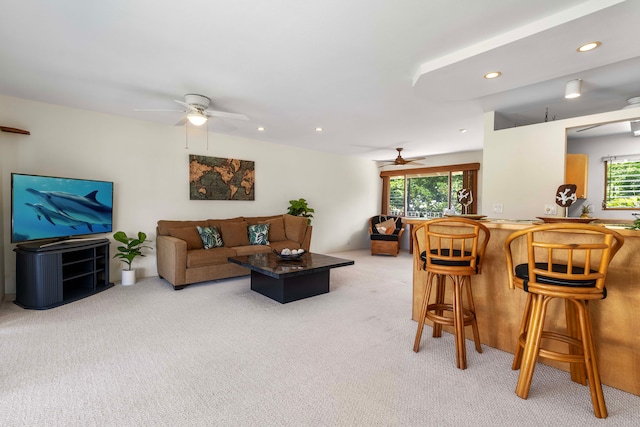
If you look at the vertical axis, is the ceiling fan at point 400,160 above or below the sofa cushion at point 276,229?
above

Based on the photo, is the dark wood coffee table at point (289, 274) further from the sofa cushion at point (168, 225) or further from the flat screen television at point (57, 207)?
the flat screen television at point (57, 207)

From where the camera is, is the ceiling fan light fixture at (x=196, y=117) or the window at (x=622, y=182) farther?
the window at (x=622, y=182)

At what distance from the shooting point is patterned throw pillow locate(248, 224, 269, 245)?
4.99 metres

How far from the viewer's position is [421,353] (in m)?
2.29

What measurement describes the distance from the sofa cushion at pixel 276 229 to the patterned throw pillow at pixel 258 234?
215 millimetres

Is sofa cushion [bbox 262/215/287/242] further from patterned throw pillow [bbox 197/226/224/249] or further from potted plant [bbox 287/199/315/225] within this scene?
patterned throw pillow [bbox 197/226/224/249]

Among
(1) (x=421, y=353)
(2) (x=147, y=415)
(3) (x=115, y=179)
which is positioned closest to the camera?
(2) (x=147, y=415)

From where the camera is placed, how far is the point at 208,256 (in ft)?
13.5

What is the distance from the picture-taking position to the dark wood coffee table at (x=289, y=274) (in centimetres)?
329

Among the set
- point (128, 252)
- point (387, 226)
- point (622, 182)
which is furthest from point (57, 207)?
point (622, 182)

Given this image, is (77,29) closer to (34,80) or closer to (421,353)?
(34,80)

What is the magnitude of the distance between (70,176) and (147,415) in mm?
3623

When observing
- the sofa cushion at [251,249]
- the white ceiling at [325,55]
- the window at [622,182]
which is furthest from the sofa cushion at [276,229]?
the window at [622,182]

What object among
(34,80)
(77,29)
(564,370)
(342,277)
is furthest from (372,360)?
(34,80)
